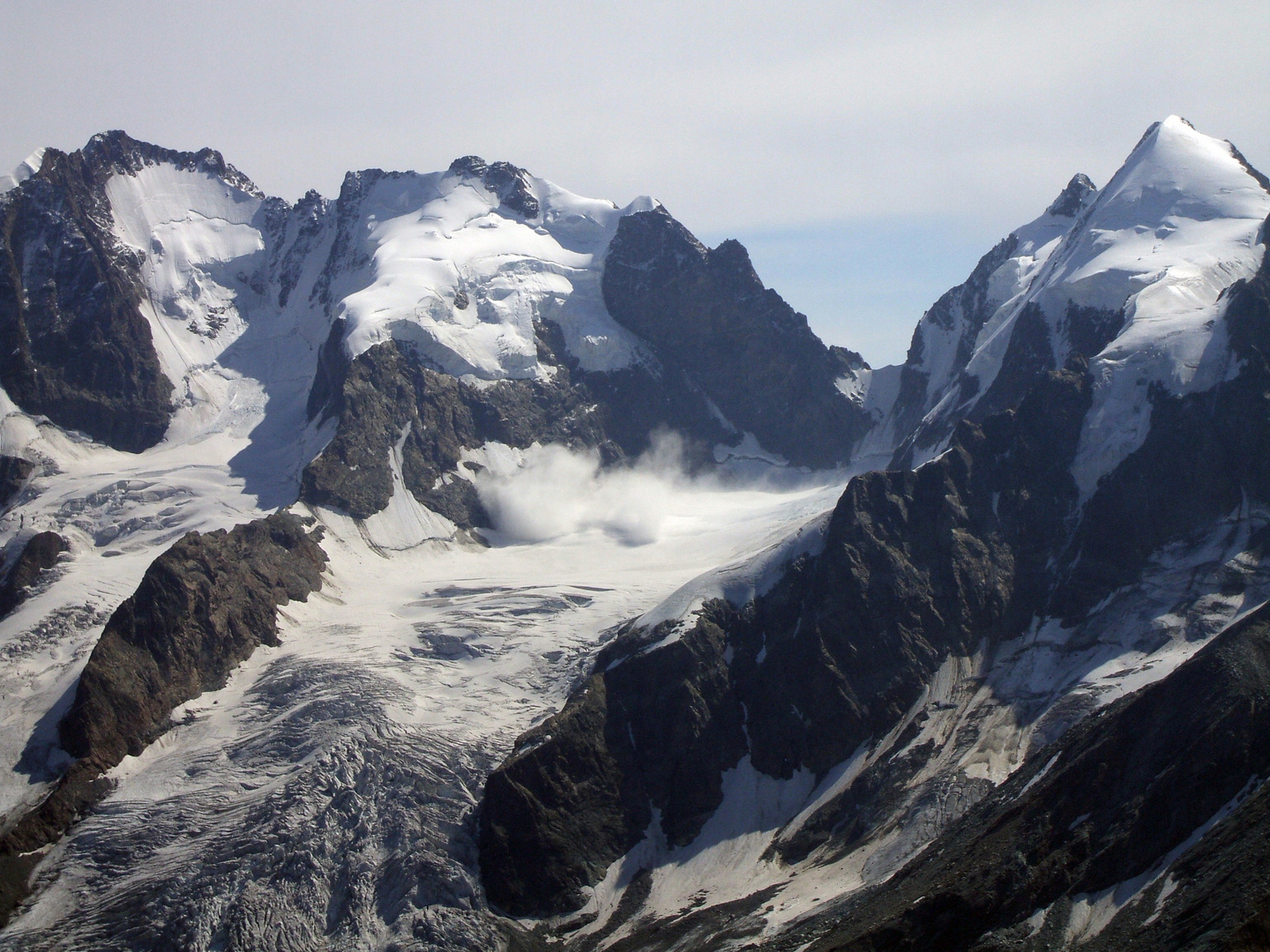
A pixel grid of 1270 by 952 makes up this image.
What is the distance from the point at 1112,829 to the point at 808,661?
51.6 metres

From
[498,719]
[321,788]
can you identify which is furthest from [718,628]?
[321,788]

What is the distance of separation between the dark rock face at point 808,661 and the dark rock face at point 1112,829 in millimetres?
29964

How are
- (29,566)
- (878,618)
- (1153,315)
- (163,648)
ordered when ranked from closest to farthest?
(878,618), (163,648), (1153,315), (29,566)

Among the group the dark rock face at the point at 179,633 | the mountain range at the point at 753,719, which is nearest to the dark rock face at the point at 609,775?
the mountain range at the point at 753,719

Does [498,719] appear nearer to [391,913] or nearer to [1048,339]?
[391,913]

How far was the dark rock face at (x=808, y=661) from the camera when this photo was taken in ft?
454

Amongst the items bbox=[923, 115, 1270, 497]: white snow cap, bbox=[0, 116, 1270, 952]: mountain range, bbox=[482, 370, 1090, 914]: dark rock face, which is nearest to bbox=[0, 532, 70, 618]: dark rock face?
bbox=[0, 116, 1270, 952]: mountain range

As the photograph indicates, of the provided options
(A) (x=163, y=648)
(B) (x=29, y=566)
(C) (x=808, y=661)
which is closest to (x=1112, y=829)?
(C) (x=808, y=661)

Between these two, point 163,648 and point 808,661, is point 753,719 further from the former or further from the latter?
point 163,648

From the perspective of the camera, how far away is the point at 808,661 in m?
151

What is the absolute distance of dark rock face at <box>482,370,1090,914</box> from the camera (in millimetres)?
138375

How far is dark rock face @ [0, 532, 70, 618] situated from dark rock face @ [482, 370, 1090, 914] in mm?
76246

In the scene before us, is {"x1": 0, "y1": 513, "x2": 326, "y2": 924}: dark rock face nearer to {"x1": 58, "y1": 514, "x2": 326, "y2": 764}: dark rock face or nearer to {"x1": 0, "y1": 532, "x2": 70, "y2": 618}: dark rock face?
{"x1": 58, "y1": 514, "x2": 326, "y2": 764}: dark rock face

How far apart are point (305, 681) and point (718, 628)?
153 feet
